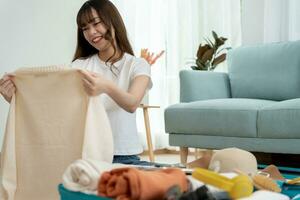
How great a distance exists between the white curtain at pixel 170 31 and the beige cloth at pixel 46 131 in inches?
91.3

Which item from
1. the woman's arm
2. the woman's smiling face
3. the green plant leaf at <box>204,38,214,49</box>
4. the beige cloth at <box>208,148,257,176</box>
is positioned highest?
the woman's smiling face

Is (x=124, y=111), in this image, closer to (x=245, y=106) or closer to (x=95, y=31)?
(x=95, y=31)

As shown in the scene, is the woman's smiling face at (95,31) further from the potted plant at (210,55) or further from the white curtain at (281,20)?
the white curtain at (281,20)

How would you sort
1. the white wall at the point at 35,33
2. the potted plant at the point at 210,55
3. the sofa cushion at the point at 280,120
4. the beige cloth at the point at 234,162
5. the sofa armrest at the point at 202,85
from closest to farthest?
the beige cloth at the point at 234,162 → the sofa cushion at the point at 280,120 → the sofa armrest at the point at 202,85 → the white wall at the point at 35,33 → the potted plant at the point at 210,55

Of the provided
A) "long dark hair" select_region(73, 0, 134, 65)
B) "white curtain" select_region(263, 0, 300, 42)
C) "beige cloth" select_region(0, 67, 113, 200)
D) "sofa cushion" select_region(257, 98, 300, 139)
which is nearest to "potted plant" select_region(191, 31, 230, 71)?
"white curtain" select_region(263, 0, 300, 42)

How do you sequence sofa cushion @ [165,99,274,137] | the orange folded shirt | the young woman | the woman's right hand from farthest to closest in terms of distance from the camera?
sofa cushion @ [165,99,274,137]
the young woman
the woman's right hand
the orange folded shirt

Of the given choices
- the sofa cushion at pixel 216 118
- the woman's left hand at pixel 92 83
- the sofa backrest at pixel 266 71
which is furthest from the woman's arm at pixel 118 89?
the sofa backrest at pixel 266 71

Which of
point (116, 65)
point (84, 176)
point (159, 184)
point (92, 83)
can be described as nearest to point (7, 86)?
point (92, 83)

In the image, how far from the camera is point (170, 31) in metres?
3.66

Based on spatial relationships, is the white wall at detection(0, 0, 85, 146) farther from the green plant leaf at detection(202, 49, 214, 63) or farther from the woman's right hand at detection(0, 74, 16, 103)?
the woman's right hand at detection(0, 74, 16, 103)

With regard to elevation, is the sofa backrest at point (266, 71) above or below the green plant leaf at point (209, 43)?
below

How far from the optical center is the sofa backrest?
2684mm

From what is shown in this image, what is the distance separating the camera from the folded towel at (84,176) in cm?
80

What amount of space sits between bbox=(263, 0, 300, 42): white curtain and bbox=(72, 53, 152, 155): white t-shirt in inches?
73.0
